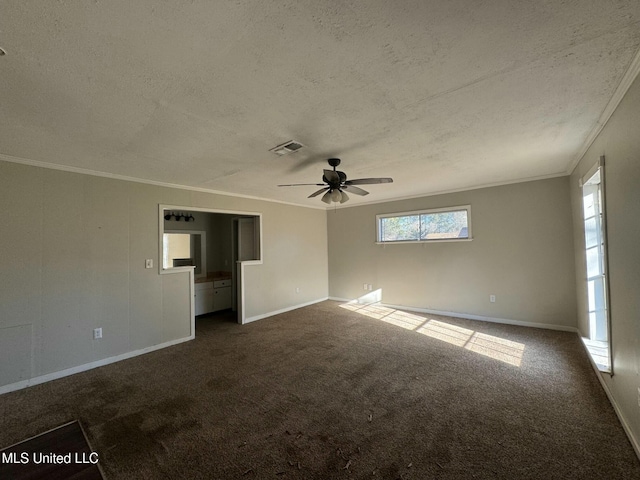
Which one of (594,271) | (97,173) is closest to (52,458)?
(97,173)

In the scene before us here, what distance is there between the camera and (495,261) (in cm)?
460

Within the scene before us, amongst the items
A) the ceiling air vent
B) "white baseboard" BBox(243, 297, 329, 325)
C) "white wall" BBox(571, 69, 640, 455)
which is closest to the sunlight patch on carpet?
"white wall" BBox(571, 69, 640, 455)

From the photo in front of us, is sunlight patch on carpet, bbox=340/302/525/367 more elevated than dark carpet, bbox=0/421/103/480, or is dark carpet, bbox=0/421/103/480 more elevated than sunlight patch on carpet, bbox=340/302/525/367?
dark carpet, bbox=0/421/103/480

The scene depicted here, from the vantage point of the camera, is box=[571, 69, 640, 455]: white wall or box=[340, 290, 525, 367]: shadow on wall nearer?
box=[571, 69, 640, 455]: white wall

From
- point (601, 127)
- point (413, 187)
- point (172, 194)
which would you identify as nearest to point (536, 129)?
point (601, 127)

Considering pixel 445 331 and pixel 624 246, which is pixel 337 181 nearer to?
pixel 624 246

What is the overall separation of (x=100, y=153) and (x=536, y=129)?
14.4 ft

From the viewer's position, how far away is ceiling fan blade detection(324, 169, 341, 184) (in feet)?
9.53

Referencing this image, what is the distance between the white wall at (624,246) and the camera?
1693 mm

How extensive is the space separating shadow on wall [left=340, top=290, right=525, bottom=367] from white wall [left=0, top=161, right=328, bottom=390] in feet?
11.9

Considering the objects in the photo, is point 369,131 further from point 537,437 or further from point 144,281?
point 144,281

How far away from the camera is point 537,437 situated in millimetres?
1902

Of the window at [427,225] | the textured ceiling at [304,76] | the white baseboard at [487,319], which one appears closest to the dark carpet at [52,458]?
the textured ceiling at [304,76]

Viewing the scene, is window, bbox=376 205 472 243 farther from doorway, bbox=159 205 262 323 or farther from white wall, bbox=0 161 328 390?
white wall, bbox=0 161 328 390
